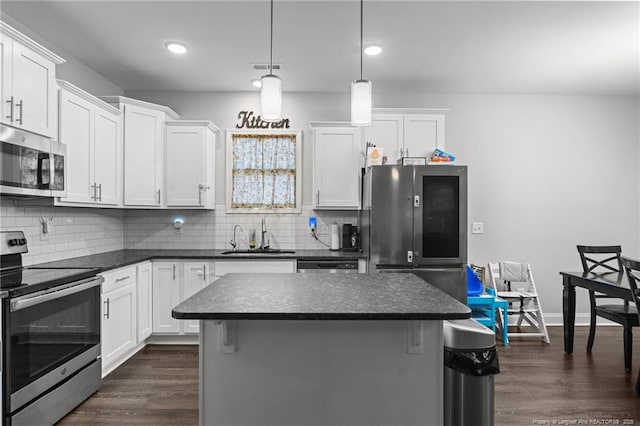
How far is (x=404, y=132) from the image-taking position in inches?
163

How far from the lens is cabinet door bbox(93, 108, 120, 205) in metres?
3.36

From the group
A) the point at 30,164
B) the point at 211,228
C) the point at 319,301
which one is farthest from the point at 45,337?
the point at 211,228

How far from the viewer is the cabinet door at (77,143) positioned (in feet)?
9.49

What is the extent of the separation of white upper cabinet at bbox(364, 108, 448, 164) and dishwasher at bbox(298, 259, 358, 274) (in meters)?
1.18

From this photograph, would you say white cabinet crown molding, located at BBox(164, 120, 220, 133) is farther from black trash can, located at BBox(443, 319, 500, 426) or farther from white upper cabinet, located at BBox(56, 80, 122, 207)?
black trash can, located at BBox(443, 319, 500, 426)

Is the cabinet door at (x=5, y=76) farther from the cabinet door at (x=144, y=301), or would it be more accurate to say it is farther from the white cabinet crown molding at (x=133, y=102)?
the cabinet door at (x=144, y=301)

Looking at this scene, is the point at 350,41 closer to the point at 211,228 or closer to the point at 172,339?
the point at 211,228

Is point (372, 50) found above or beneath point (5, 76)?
above

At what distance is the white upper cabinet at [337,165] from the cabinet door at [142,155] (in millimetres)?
1621

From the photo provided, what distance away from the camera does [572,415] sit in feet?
8.32

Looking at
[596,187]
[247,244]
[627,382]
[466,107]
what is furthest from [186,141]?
[596,187]

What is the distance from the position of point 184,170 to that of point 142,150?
0.45m

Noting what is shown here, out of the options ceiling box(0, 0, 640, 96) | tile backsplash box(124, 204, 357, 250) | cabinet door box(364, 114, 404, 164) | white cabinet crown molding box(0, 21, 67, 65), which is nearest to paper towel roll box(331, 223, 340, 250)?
tile backsplash box(124, 204, 357, 250)

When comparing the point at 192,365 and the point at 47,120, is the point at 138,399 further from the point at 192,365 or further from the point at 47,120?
the point at 47,120
